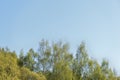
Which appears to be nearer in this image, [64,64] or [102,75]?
[64,64]

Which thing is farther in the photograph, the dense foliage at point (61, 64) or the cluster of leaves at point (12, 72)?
the dense foliage at point (61, 64)

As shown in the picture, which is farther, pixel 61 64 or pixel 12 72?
pixel 61 64

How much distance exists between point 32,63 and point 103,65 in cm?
695

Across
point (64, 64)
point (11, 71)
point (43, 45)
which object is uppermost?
point (43, 45)

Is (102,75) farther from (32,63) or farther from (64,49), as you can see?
(32,63)

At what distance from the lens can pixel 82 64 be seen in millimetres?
34000

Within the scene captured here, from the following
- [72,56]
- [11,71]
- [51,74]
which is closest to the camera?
[11,71]

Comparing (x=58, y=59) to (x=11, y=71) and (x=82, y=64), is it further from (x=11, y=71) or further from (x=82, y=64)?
(x=11, y=71)

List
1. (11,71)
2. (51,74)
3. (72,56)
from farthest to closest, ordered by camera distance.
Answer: (72,56) → (51,74) → (11,71)

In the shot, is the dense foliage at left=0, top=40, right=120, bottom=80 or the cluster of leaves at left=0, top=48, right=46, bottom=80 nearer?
the cluster of leaves at left=0, top=48, right=46, bottom=80

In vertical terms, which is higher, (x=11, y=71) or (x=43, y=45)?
(x=43, y=45)

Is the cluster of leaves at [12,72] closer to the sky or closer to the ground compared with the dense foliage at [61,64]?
closer to the ground

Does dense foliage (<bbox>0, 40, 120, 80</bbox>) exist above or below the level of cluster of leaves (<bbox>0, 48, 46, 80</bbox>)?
above

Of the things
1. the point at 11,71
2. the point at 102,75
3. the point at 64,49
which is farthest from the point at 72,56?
the point at 11,71
